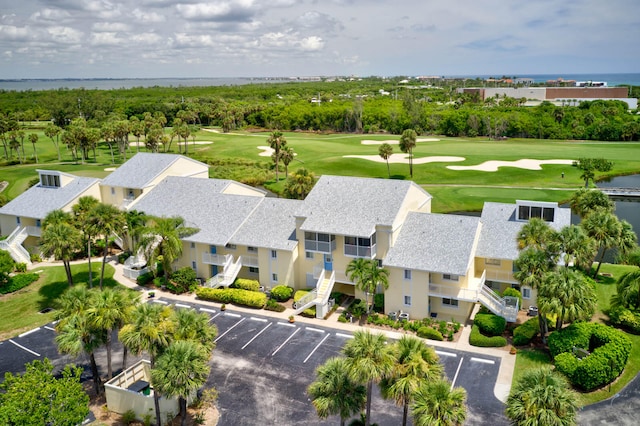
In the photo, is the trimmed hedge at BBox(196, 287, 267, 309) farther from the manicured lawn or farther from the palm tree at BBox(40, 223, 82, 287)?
the palm tree at BBox(40, 223, 82, 287)

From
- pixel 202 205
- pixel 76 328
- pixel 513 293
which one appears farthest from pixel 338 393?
pixel 202 205

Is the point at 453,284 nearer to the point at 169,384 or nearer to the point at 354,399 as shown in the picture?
the point at 354,399

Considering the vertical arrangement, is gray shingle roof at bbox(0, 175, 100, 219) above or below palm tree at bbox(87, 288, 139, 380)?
above

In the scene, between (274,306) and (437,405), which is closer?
(437,405)

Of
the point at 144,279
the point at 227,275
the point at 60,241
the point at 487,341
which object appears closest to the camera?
the point at 487,341

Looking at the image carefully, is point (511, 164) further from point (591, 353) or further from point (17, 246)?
point (17, 246)

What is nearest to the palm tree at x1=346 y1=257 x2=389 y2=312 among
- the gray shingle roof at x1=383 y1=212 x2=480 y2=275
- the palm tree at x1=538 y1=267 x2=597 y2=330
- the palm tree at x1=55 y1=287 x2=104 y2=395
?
the gray shingle roof at x1=383 y1=212 x2=480 y2=275
